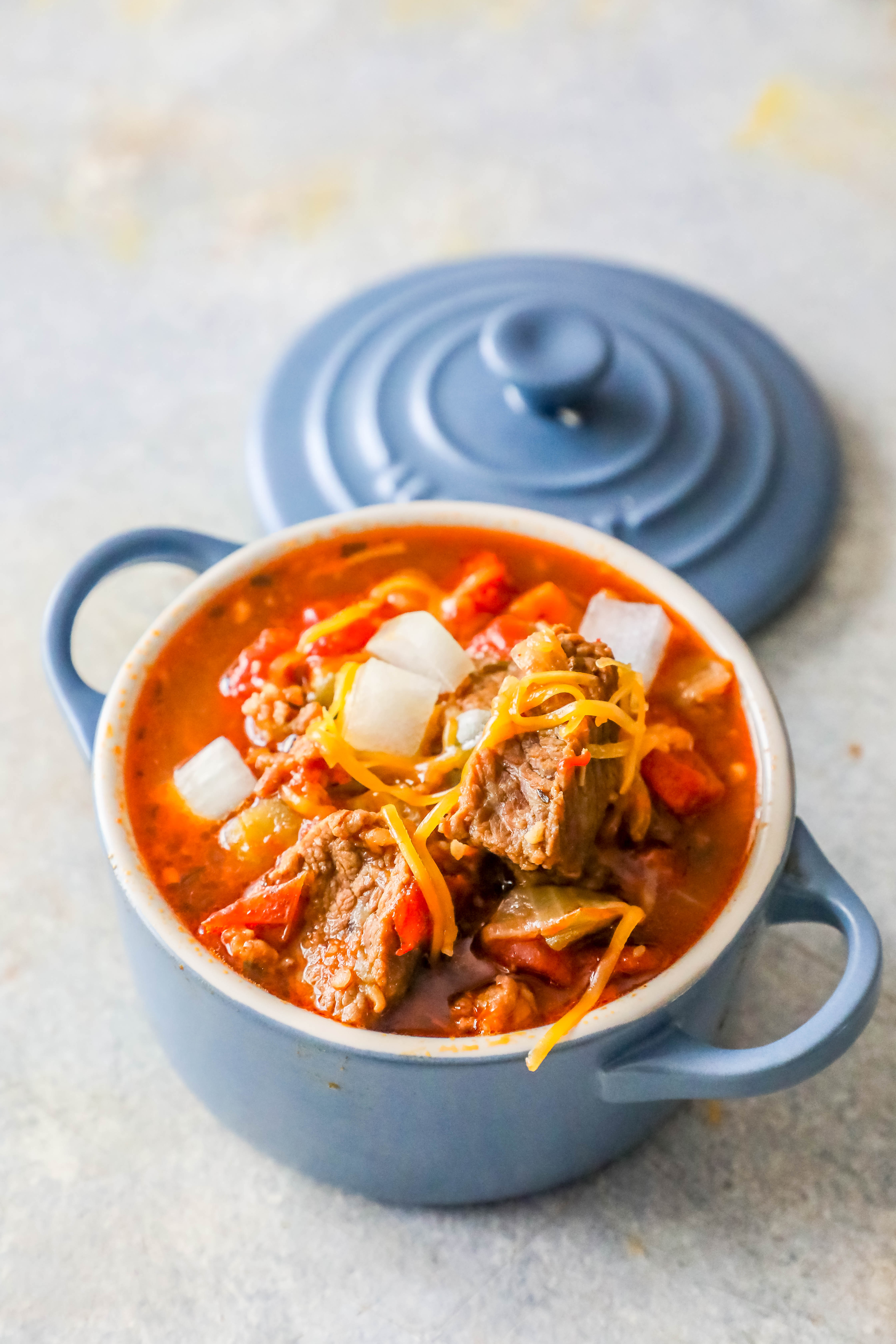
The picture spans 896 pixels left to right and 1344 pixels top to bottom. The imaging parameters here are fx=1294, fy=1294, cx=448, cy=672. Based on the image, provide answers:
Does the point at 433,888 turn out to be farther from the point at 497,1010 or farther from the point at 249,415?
the point at 249,415

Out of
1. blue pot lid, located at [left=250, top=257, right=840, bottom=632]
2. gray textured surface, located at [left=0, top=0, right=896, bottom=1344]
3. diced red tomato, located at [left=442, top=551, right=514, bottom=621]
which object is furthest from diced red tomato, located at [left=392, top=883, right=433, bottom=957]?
blue pot lid, located at [left=250, top=257, right=840, bottom=632]

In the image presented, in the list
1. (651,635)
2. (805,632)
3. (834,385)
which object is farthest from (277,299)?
(651,635)

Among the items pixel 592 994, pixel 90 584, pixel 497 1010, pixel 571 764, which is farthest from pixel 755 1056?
pixel 90 584

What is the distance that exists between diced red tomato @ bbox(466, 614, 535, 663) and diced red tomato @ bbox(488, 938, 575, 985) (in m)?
0.47

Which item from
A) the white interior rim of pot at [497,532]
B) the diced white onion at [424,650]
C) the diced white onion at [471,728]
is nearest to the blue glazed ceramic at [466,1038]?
the white interior rim of pot at [497,532]

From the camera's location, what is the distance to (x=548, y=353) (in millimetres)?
2715

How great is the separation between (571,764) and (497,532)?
63 centimetres

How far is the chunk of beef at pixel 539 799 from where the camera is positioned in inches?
64.1

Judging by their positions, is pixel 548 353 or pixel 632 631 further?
pixel 548 353

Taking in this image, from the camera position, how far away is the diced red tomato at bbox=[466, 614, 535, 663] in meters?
1.98

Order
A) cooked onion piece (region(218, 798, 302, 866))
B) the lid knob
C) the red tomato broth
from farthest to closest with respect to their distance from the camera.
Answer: the lid knob, cooked onion piece (region(218, 798, 302, 866)), the red tomato broth

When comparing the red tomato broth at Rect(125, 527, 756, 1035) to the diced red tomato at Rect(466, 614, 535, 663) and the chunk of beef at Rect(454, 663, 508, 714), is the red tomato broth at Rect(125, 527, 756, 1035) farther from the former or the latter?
the chunk of beef at Rect(454, 663, 508, 714)

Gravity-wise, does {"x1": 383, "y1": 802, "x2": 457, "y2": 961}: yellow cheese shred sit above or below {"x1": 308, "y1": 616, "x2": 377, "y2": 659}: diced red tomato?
below

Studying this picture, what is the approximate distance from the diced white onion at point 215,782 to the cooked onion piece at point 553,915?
41 centimetres
